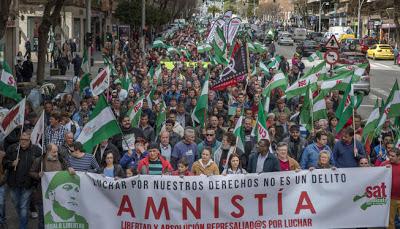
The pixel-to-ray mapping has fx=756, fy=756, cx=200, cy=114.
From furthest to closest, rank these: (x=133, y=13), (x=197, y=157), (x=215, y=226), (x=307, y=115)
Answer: (x=133, y=13)
(x=307, y=115)
(x=197, y=157)
(x=215, y=226)

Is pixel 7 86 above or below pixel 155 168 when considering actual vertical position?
above

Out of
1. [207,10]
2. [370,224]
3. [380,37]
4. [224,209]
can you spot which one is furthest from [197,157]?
[207,10]

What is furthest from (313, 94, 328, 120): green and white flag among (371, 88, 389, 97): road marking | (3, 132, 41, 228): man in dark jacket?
(371, 88, 389, 97): road marking

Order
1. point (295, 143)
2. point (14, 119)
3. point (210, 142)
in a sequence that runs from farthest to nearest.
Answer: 1. point (210, 142)
2. point (295, 143)
3. point (14, 119)

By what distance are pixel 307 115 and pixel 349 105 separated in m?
1.15

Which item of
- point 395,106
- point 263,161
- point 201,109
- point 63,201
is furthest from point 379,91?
point 63,201

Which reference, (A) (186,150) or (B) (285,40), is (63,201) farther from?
(B) (285,40)

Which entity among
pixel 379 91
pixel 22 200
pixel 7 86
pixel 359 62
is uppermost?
pixel 7 86

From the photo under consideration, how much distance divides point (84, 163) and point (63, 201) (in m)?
0.85

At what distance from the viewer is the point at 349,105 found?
40.7 ft

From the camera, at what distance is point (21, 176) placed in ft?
30.2

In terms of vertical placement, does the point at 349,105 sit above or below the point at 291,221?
above

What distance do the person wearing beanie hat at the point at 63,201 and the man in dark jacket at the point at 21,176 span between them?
776 millimetres

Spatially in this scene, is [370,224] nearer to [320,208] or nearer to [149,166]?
[320,208]
